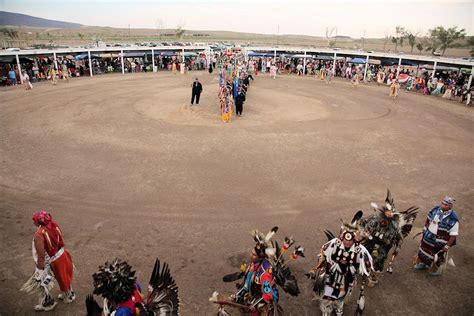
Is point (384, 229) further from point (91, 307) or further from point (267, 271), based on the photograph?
point (91, 307)

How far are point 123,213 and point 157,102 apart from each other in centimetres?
1222

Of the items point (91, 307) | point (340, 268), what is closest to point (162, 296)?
point (91, 307)

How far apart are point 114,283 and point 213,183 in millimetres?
5931

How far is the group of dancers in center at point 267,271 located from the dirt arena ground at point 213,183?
42cm

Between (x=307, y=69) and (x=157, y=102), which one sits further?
(x=307, y=69)

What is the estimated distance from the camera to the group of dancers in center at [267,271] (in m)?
3.52

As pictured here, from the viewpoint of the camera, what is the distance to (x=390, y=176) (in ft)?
32.7

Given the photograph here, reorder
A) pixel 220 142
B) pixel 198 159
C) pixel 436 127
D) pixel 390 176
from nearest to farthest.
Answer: pixel 390 176
pixel 198 159
pixel 220 142
pixel 436 127

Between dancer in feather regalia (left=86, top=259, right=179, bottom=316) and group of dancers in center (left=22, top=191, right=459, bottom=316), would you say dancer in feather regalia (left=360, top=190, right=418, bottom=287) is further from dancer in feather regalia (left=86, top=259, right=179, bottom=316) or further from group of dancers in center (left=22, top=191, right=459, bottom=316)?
dancer in feather regalia (left=86, top=259, right=179, bottom=316)

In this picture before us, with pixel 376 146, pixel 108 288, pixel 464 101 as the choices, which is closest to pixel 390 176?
pixel 376 146

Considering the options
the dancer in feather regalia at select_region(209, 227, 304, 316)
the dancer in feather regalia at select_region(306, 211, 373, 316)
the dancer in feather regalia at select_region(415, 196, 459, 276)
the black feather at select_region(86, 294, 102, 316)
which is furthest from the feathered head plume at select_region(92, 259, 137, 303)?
the dancer in feather regalia at select_region(415, 196, 459, 276)

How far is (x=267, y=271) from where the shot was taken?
14.0 ft

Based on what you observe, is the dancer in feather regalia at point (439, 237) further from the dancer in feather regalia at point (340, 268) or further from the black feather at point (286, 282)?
the black feather at point (286, 282)

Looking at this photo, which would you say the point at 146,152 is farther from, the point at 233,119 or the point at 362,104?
the point at 362,104
